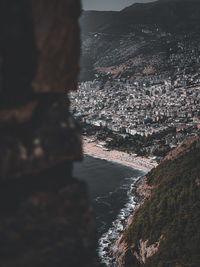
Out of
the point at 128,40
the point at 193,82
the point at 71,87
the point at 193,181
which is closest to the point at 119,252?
the point at 193,181

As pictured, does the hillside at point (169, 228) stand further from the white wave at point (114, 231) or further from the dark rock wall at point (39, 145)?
the dark rock wall at point (39, 145)

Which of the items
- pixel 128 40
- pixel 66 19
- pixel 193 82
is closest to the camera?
pixel 66 19

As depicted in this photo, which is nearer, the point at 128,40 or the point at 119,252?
the point at 119,252

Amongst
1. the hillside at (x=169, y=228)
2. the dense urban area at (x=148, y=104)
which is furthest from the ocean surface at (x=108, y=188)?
the dense urban area at (x=148, y=104)

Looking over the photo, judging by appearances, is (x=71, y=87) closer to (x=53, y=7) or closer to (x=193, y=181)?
(x=53, y=7)

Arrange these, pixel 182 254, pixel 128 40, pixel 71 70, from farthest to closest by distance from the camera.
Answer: pixel 128 40
pixel 182 254
pixel 71 70

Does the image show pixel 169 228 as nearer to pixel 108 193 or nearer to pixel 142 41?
pixel 108 193
